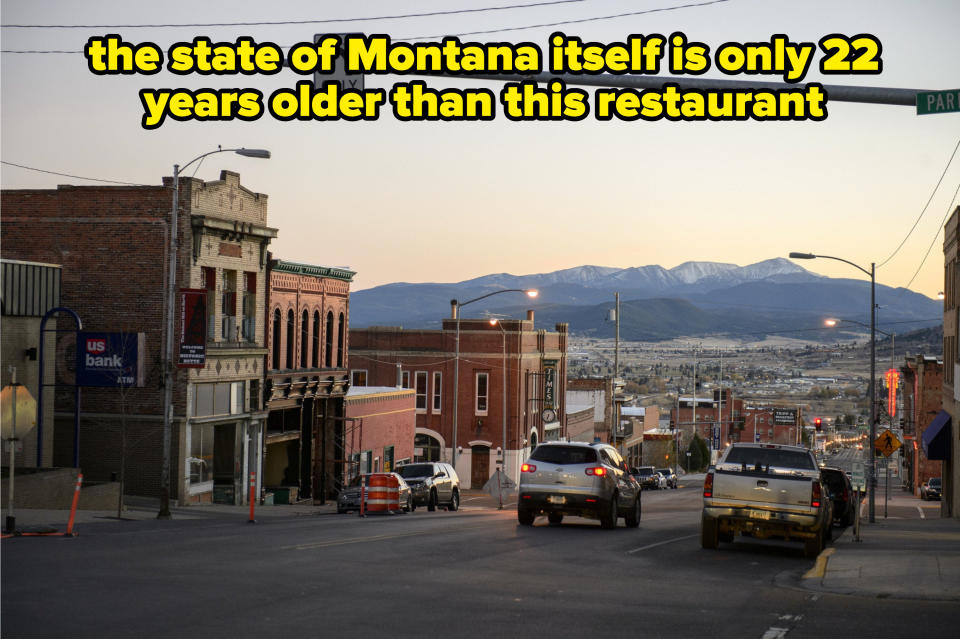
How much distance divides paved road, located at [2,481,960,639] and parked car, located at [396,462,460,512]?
16.7 m

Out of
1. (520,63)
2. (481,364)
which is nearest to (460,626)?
(520,63)

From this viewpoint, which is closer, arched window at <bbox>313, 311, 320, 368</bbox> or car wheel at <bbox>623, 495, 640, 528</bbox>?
car wheel at <bbox>623, 495, 640, 528</bbox>

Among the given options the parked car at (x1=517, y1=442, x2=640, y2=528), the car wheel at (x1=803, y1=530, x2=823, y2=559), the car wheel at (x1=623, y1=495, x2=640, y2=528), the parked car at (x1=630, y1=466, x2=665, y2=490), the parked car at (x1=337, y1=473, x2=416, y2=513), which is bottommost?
the parked car at (x1=630, y1=466, x2=665, y2=490)

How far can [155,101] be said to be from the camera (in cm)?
1725

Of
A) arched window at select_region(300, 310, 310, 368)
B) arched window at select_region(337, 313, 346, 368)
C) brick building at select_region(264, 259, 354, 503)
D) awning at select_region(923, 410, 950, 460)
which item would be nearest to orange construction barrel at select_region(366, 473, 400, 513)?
brick building at select_region(264, 259, 354, 503)

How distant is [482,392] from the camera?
71.2 metres

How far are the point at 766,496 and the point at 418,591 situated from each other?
7.95m

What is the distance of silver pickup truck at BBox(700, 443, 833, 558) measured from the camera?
19062 mm

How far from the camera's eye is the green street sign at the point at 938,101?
12.5m

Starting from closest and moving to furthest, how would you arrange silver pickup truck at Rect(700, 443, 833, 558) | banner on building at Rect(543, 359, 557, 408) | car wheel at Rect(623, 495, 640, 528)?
silver pickup truck at Rect(700, 443, 833, 558)
car wheel at Rect(623, 495, 640, 528)
banner on building at Rect(543, 359, 557, 408)

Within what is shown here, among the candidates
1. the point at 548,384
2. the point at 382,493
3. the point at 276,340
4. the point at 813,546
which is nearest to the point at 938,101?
the point at 813,546

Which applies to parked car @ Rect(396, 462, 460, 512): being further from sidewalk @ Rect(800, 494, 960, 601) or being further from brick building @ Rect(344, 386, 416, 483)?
sidewalk @ Rect(800, 494, 960, 601)

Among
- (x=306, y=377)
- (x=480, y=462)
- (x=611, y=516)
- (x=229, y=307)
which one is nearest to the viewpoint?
(x=611, y=516)

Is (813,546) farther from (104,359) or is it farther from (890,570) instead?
(104,359)
